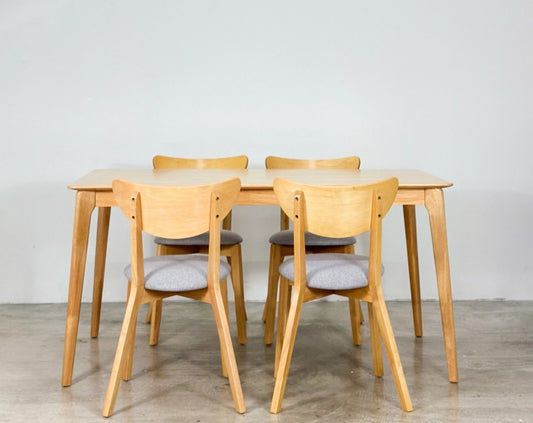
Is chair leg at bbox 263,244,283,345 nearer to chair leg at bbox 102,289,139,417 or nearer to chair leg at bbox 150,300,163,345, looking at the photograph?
chair leg at bbox 150,300,163,345

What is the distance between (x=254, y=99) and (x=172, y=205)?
1.79m

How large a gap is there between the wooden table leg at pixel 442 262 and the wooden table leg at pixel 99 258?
155cm

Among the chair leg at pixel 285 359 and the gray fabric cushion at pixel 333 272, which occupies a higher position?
the gray fabric cushion at pixel 333 272

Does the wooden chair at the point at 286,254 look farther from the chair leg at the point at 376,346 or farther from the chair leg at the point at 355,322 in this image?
the chair leg at the point at 376,346

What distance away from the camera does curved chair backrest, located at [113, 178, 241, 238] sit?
2.59 meters

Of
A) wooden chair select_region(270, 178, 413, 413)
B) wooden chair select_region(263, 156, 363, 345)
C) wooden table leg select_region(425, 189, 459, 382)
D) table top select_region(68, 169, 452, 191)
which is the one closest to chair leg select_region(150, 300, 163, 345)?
wooden chair select_region(263, 156, 363, 345)

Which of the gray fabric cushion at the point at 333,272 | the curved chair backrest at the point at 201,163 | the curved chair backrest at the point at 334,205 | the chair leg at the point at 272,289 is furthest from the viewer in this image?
the curved chair backrest at the point at 201,163

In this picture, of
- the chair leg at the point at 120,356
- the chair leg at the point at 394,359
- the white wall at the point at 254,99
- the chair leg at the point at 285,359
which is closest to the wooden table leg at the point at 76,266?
the chair leg at the point at 120,356

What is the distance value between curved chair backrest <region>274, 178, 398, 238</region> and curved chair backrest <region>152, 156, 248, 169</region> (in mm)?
1231

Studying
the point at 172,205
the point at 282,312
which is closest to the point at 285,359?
the point at 282,312

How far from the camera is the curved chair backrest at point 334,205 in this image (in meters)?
2.58

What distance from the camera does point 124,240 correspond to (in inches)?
169

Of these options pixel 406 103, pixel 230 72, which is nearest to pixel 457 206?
pixel 406 103

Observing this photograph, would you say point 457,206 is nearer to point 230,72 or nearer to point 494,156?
point 494,156
